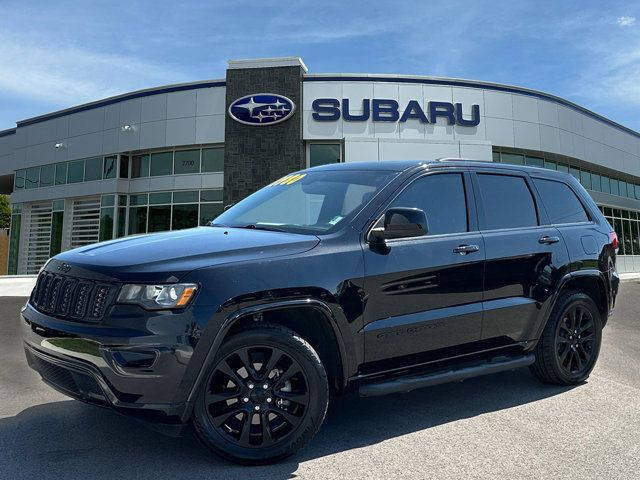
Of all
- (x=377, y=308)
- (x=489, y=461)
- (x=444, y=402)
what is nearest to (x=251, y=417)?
(x=377, y=308)

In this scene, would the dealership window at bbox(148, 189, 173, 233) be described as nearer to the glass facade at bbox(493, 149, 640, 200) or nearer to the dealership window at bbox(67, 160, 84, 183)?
the dealership window at bbox(67, 160, 84, 183)

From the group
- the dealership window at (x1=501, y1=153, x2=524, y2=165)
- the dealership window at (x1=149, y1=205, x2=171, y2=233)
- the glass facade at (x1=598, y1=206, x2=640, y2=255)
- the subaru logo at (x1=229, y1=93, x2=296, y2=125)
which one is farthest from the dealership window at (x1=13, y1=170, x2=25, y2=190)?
the glass facade at (x1=598, y1=206, x2=640, y2=255)

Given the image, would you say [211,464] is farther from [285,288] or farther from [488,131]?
[488,131]

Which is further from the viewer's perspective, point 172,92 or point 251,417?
point 172,92

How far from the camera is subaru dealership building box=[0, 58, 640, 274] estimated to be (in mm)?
20172

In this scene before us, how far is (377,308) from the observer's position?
3.19 metres

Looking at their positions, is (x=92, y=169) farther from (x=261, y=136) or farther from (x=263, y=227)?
(x=263, y=227)

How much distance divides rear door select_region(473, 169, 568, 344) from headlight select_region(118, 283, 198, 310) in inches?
85.1

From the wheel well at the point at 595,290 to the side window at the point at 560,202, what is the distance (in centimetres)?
55

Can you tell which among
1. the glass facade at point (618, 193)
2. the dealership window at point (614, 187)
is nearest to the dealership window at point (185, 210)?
the glass facade at point (618, 193)

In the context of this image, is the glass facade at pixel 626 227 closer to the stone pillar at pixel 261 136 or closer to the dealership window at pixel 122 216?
the stone pillar at pixel 261 136

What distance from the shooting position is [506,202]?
4250mm

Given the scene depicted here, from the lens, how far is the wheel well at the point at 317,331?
3.05m

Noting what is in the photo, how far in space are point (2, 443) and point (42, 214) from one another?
1058 inches
